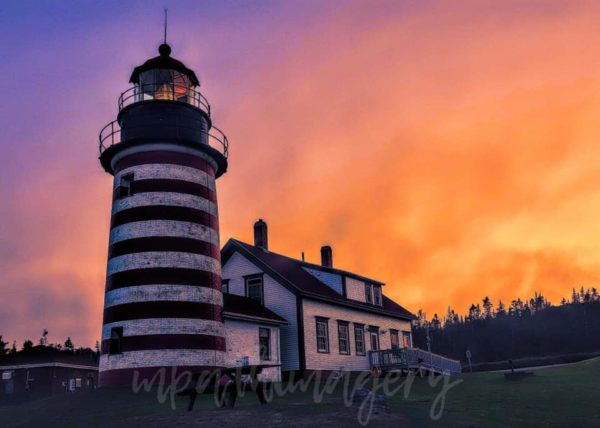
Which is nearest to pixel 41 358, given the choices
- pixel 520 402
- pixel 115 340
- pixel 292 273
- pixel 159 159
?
pixel 292 273

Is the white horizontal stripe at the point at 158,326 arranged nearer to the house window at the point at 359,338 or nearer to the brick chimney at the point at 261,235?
the brick chimney at the point at 261,235

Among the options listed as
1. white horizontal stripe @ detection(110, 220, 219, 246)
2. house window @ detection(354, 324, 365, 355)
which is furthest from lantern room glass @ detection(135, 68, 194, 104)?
house window @ detection(354, 324, 365, 355)

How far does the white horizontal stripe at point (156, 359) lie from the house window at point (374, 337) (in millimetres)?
16565

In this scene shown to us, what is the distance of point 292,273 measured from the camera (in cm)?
3441

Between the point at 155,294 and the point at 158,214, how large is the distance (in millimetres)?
3273

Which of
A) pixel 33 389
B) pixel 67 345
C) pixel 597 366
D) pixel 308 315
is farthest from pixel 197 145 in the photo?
pixel 67 345

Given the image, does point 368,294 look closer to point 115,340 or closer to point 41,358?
point 115,340

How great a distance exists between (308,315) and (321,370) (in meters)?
3.04

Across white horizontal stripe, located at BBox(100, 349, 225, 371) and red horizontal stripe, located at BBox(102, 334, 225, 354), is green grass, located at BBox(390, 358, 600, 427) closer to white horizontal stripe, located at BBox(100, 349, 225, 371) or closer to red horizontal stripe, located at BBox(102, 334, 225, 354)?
white horizontal stripe, located at BBox(100, 349, 225, 371)

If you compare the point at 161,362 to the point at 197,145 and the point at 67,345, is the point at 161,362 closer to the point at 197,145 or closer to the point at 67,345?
the point at 197,145

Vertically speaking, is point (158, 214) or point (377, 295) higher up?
point (158, 214)

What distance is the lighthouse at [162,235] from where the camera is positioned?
76.3 ft

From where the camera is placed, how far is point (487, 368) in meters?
94.6

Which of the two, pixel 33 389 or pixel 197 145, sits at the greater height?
pixel 197 145
